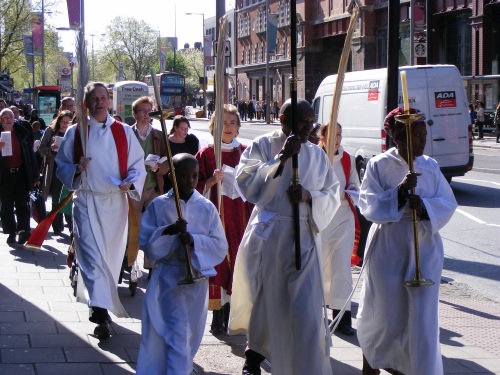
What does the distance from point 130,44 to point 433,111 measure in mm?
83922

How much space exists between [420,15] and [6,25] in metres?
39.3

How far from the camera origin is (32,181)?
11.3 metres

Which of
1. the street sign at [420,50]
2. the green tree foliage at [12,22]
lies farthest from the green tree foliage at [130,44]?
the street sign at [420,50]

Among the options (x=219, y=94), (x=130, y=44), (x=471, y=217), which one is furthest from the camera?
(x=130, y=44)

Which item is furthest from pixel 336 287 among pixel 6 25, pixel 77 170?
pixel 6 25

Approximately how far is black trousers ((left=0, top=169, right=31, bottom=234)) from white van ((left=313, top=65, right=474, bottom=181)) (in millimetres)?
7658

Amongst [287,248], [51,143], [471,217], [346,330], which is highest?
[51,143]

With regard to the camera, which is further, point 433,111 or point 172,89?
point 172,89

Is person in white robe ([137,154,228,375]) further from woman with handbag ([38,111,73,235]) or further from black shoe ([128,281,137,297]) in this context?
woman with handbag ([38,111,73,235])

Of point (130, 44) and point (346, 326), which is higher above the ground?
point (130, 44)

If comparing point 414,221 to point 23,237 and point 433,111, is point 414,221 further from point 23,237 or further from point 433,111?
point 433,111

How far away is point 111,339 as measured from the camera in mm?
6520

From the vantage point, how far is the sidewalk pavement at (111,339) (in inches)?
231

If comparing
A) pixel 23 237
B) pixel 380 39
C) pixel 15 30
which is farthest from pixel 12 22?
pixel 23 237
